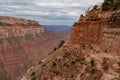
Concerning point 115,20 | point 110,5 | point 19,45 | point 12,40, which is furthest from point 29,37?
point 115,20

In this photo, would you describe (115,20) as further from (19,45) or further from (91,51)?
(19,45)

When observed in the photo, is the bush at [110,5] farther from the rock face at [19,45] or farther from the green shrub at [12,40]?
the green shrub at [12,40]

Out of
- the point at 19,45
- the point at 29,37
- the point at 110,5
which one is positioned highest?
the point at 110,5

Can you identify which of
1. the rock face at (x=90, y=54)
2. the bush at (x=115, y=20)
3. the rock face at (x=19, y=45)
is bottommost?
the rock face at (x=19, y=45)

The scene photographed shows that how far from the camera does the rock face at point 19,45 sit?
133m

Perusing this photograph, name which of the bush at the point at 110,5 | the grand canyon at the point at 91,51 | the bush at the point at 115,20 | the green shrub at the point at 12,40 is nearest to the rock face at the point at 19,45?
the green shrub at the point at 12,40

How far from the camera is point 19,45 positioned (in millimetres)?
152625

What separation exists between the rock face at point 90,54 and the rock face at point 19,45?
83.3m

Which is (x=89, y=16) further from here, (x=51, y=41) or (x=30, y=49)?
(x=51, y=41)

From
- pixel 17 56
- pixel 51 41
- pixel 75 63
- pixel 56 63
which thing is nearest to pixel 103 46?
pixel 75 63

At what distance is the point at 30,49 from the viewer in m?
159

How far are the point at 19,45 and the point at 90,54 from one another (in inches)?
4662

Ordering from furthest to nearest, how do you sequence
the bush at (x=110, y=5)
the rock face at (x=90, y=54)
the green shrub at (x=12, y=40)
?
the green shrub at (x=12, y=40), the bush at (x=110, y=5), the rock face at (x=90, y=54)

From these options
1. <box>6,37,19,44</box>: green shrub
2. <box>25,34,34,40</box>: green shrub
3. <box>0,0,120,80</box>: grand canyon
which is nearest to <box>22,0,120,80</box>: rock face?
<box>0,0,120,80</box>: grand canyon
